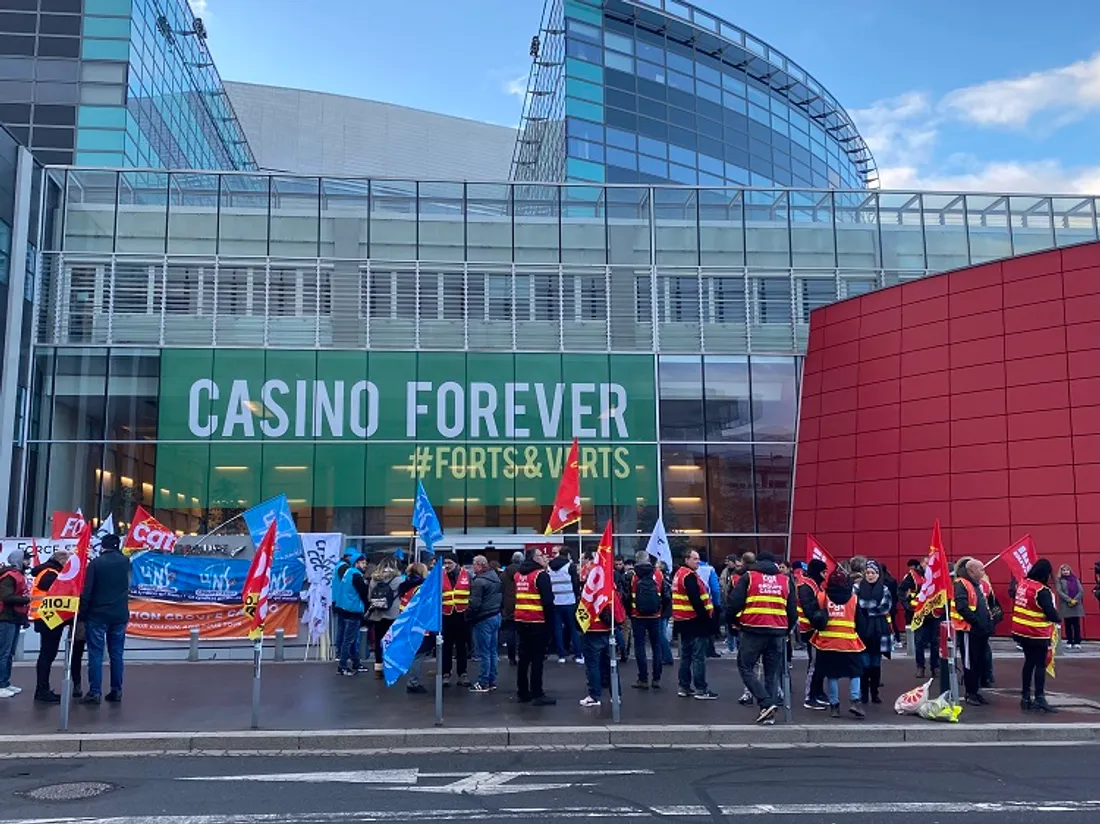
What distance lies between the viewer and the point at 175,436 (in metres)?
23.8

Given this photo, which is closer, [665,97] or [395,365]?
[395,365]

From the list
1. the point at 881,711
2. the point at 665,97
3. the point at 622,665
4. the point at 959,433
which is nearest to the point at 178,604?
the point at 622,665

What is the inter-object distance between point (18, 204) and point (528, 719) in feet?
66.5

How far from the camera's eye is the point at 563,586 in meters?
14.6

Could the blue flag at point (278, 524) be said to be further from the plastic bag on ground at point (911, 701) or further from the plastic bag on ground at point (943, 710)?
the plastic bag on ground at point (943, 710)

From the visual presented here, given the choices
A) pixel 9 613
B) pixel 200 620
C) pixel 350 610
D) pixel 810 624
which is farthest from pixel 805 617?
pixel 200 620

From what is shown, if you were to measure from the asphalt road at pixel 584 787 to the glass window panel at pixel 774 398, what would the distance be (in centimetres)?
1580

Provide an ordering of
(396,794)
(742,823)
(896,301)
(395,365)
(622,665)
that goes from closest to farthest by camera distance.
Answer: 1. (742,823)
2. (396,794)
3. (622,665)
4. (896,301)
5. (395,365)

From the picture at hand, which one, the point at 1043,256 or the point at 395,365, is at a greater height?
the point at 1043,256

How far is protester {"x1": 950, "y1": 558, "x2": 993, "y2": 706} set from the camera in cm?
1132

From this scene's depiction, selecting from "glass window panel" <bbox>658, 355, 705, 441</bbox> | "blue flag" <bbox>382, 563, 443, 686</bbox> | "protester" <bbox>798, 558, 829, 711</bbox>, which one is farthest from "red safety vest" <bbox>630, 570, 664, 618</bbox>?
"glass window panel" <bbox>658, 355, 705, 441</bbox>

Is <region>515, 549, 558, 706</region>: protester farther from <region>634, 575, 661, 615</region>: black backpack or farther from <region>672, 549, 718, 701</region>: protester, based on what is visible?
<region>672, 549, 718, 701</region>: protester

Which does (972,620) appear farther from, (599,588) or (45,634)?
(45,634)

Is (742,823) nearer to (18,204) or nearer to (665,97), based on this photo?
(18,204)
